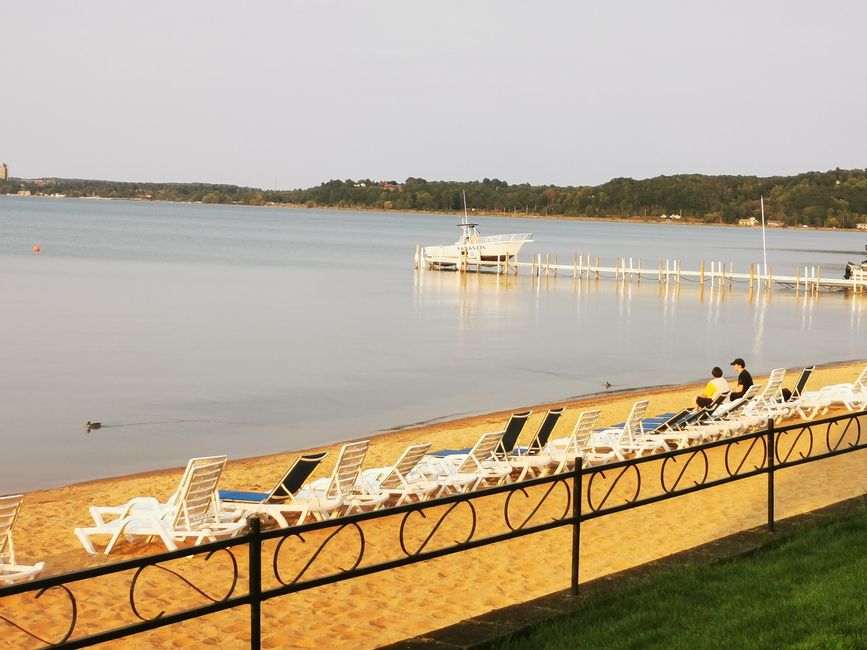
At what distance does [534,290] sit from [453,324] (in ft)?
62.7

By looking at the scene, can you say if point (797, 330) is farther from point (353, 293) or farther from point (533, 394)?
point (353, 293)

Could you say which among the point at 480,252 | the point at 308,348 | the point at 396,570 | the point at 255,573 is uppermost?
the point at 255,573

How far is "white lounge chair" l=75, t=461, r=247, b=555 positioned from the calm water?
6369 mm

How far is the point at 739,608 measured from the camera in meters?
6.29

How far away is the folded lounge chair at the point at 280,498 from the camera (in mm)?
10664

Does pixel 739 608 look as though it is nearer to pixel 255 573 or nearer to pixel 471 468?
pixel 255 573

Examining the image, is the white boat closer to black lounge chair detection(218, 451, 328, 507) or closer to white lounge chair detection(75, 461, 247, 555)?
black lounge chair detection(218, 451, 328, 507)

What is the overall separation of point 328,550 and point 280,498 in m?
0.77

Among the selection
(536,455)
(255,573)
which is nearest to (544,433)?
(536,455)

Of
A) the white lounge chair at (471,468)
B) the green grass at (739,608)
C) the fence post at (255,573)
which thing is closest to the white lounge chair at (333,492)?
the white lounge chair at (471,468)

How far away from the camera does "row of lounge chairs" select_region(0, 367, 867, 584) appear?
387 inches

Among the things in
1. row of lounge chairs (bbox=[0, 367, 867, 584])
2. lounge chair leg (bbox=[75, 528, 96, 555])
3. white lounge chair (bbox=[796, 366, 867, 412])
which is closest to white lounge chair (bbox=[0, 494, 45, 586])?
row of lounge chairs (bbox=[0, 367, 867, 584])

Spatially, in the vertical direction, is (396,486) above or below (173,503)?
below

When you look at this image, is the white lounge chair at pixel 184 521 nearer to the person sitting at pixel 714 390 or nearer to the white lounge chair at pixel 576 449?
the white lounge chair at pixel 576 449
